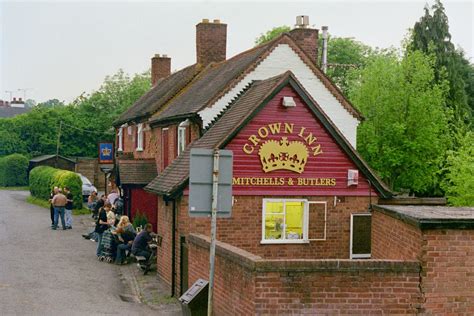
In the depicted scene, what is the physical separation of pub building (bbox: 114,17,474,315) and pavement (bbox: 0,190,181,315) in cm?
86

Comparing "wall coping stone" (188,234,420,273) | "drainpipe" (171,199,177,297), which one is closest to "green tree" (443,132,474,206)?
"drainpipe" (171,199,177,297)

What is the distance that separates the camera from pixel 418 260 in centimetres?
1131

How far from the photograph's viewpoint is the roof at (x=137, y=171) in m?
26.7

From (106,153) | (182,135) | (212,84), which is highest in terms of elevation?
(212,84)

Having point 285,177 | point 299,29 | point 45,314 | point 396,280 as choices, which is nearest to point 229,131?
point 285,177

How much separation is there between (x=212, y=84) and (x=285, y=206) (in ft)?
23.2

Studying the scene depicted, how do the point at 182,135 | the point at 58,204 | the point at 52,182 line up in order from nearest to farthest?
the point at 182,135 < the point at 58,204 < the point at 52,182

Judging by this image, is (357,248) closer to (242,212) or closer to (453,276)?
(242,212)

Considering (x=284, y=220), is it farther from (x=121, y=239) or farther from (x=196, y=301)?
(x=196, y=301)

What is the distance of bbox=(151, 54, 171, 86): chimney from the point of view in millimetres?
42844

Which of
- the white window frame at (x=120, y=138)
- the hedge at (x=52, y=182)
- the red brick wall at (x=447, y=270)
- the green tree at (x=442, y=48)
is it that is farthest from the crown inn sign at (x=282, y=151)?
the green tree at (x=442, y=48)

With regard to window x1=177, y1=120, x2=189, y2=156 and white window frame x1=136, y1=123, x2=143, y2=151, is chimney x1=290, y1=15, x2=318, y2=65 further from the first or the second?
white window frame x1=136, y1=123, x2=143, y2=151

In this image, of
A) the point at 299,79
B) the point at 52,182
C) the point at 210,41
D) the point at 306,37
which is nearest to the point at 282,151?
the point at 299,79

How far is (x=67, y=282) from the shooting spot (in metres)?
17.8
